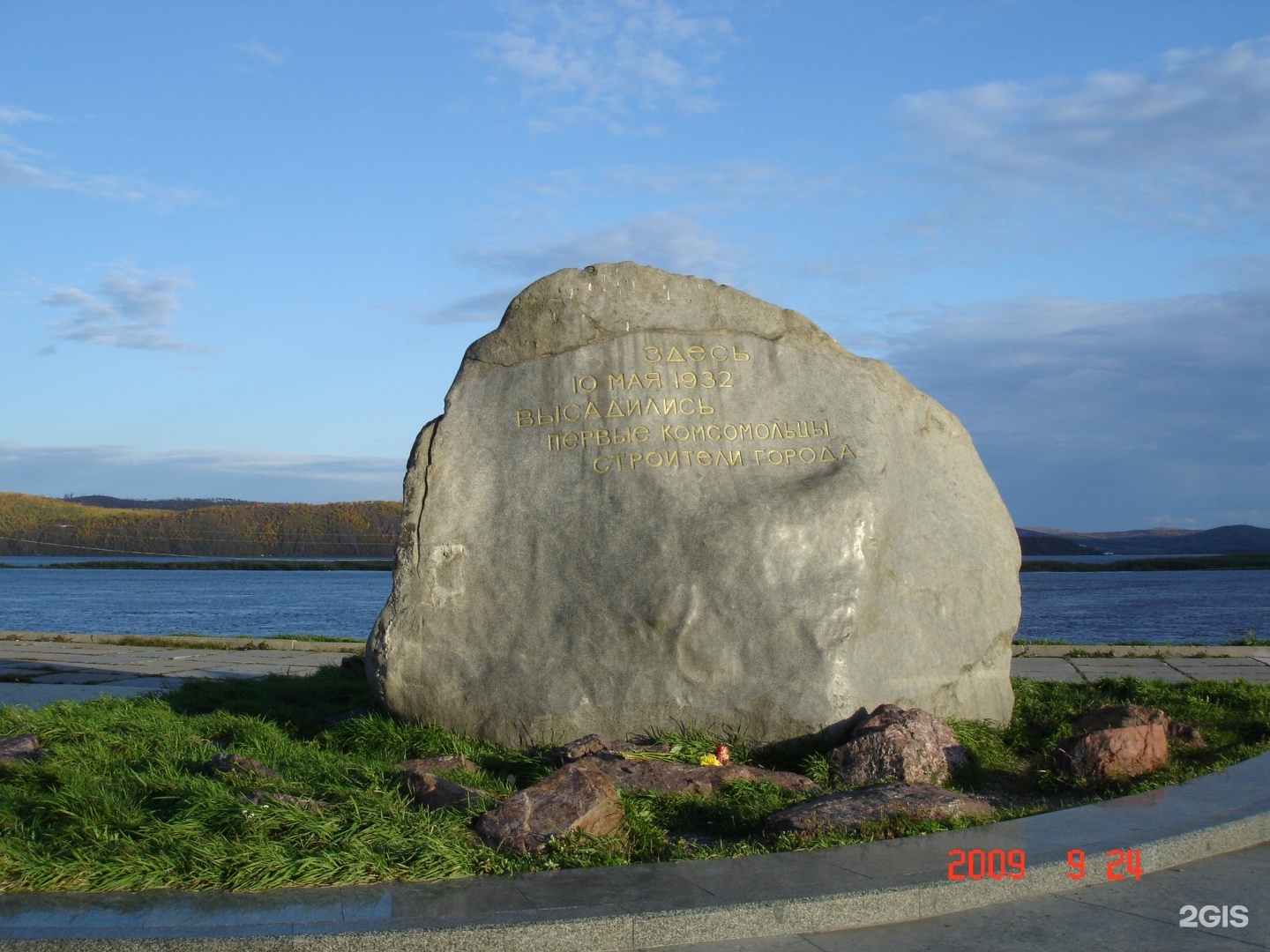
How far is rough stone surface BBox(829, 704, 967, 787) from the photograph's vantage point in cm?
655

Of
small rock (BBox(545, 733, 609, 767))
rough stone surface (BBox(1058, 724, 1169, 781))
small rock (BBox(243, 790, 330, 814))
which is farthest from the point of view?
small rock (BBox(545, 733, 609, 767))

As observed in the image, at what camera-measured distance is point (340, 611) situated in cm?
3416

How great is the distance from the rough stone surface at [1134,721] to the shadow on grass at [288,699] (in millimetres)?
4914

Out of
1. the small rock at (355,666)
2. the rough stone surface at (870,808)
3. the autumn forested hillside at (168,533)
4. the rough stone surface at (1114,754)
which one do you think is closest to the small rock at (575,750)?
the rough stone surface at (870,808)

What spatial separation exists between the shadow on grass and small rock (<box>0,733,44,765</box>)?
160cm

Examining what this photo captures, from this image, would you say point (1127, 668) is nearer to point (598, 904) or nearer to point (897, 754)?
point (897, 754)

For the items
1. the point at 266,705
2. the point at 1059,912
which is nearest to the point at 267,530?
the point at 266,705

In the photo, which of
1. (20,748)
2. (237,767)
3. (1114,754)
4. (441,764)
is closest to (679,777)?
(441,764)

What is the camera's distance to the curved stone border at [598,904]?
3.99m

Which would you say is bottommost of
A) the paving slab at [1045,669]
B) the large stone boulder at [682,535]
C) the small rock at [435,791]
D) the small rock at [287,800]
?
the paving slab at [1045,669]

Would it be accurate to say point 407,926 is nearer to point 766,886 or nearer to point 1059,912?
point 766,886

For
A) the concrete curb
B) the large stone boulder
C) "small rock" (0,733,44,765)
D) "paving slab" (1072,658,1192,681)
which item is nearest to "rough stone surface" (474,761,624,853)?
the large stone boulder

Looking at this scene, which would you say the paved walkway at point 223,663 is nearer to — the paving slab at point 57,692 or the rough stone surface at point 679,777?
the paving slab at point 57,692
